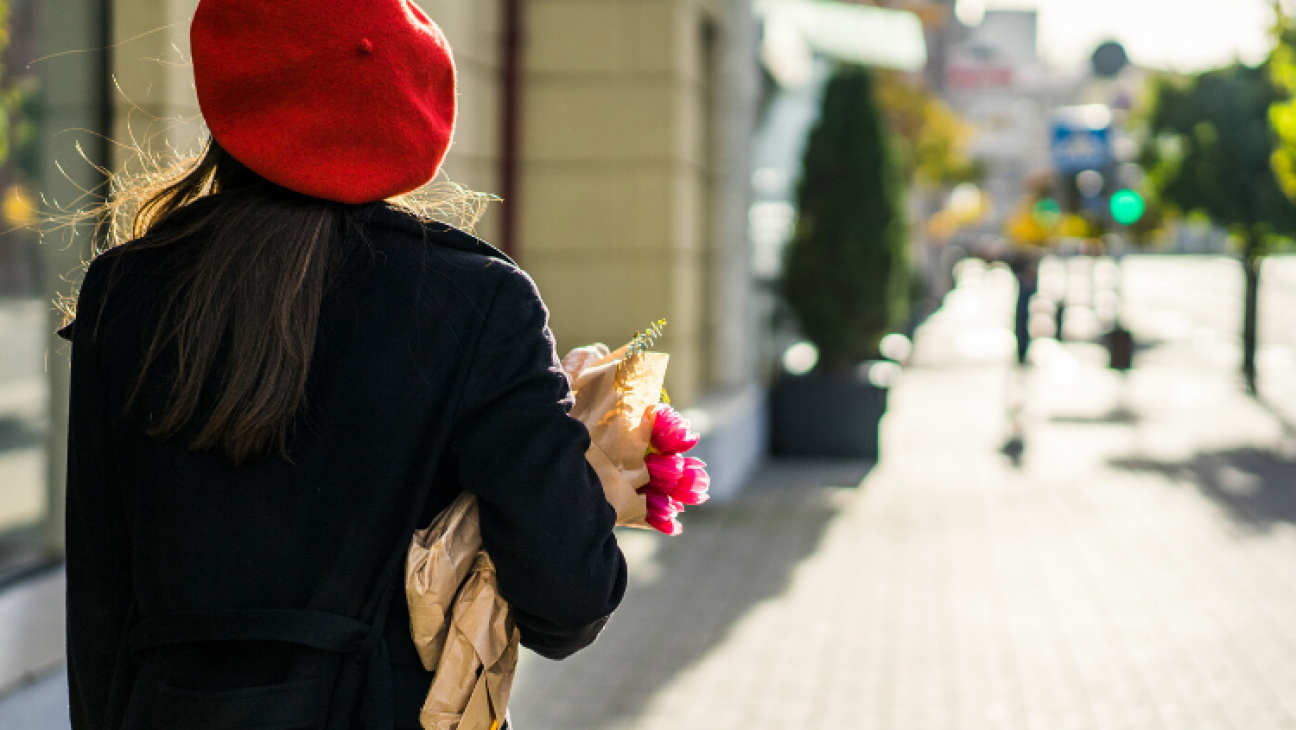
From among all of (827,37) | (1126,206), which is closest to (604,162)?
(827,37)

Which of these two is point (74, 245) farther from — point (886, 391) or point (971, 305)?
point (971, 305)

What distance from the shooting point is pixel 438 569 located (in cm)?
153

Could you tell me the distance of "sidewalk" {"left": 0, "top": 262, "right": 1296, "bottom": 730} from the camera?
15.6 ft

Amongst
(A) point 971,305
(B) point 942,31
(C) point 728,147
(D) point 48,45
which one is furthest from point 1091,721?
(B) point 942,31

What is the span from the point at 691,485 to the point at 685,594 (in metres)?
4.73

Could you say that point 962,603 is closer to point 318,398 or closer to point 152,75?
point 152,75

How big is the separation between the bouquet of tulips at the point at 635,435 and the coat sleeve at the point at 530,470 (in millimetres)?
132

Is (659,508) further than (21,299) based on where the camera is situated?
No

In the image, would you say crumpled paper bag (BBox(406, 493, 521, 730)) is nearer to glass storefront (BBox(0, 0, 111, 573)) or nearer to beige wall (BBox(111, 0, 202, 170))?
beige wall (BBox(111, 0, 202, 170))

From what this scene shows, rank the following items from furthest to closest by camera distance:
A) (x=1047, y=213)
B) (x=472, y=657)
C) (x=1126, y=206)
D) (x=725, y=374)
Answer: (x=1047, y=213), (x=1126, y=206), (x=725, y=374), (x=472, y=657)

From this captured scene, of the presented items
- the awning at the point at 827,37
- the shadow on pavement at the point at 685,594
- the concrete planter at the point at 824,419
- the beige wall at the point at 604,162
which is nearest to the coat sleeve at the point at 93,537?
the shadow on pavement at the point at 685,594

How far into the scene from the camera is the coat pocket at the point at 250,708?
148cm

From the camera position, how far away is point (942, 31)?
150 ft

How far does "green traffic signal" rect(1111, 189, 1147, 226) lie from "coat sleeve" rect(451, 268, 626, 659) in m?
12.9
